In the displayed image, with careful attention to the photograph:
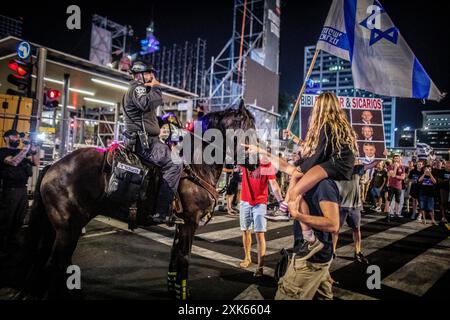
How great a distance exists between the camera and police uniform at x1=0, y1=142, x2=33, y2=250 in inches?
231

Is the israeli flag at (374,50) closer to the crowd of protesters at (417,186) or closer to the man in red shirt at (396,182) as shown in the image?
the crowd of protesters at (417,186)

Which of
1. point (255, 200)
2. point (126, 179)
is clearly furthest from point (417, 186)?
point (126, 179)

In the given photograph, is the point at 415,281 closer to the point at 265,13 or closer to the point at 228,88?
the point at 228,88

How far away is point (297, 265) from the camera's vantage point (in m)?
2.72

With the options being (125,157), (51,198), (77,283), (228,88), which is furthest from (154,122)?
(228,88)

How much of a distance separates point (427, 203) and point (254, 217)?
9189 millimetres

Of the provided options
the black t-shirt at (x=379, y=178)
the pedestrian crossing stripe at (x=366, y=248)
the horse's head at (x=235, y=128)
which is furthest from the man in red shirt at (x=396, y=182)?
the horse's head at (x=235, y=128)

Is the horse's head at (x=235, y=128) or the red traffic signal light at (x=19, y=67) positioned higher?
the red traffic signal light at (x=19, y=67)

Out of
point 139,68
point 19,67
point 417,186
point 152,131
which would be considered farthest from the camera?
point 417,186

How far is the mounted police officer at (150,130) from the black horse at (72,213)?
262mm

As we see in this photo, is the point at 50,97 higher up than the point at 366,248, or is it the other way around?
the point at 50,97

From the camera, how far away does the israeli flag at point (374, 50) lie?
239 inches

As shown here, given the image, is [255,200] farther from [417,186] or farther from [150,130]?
[417,186]

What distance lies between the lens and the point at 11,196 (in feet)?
19.4
